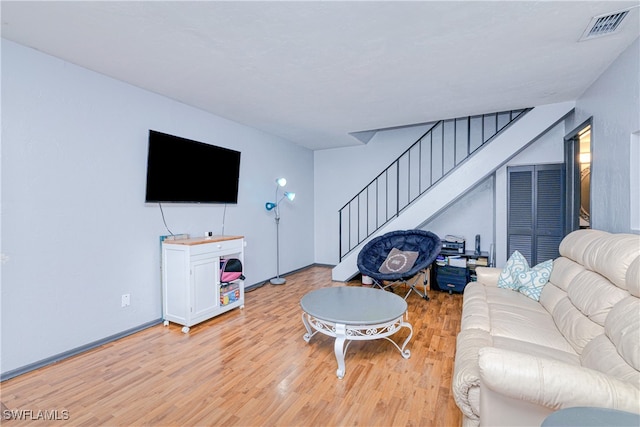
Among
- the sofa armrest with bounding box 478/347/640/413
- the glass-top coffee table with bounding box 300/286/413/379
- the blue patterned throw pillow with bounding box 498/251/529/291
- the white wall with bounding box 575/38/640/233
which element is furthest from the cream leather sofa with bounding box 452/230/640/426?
the glass-top coffee table with bounding box 300/286/413/379

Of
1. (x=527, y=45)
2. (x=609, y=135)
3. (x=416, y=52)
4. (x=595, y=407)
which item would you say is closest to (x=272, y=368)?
(x=595, y=407)

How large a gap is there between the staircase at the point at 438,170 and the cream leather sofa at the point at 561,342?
5.44ft

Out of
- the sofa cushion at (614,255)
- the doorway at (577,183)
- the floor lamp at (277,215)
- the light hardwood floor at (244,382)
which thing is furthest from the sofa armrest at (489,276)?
the floor lamp at (277,215)

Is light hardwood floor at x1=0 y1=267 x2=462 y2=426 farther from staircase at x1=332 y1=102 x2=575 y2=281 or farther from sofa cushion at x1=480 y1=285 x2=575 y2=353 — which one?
staircase at x1=332 y1=102 x2=575 y2=281

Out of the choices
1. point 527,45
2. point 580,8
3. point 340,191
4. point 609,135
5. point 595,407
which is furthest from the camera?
point 340,191

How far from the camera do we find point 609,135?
2.55 metres

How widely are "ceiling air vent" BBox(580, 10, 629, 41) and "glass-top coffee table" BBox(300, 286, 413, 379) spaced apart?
245 centimetres

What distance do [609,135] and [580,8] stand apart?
1352 millimetres

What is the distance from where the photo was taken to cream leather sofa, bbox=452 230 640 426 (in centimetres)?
116

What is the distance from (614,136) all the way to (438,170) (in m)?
2.66

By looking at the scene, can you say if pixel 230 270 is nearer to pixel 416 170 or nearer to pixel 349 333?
pixel 349 333

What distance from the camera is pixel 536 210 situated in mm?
4223

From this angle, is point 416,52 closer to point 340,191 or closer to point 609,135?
point 609,135

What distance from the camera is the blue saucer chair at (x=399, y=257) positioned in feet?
12.8
